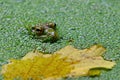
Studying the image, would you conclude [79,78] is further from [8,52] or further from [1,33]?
[1,33]

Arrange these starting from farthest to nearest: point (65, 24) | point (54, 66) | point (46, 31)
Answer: point (65, 24), point (46, 31), point (54, 66)

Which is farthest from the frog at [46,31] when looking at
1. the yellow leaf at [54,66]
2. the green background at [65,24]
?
the yellow leaf at [54,66]

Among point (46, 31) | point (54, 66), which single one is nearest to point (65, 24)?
point (46, 31)

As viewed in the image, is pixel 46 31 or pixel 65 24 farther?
pixel 65 24

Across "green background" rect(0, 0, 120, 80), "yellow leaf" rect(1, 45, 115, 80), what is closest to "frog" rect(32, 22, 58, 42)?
"green background" rect(0, 0, 120, 80)

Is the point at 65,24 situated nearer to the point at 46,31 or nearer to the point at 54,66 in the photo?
the point at 46,31

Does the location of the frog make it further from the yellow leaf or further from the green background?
the yellow leaf

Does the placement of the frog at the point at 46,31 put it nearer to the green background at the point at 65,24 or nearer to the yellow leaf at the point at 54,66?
the green background at the point at 65,24
